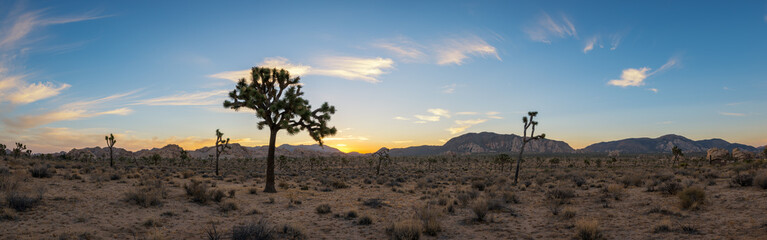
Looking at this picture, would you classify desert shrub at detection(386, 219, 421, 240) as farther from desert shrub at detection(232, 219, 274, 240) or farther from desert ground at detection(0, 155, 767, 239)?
desert shrub at detection(232, 219, 274, 240)

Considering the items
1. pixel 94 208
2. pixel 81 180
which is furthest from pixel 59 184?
pixel 94 208

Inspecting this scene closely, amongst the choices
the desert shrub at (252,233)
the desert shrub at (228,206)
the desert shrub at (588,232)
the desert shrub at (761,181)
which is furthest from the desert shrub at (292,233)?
the desert shrub at (761,181)

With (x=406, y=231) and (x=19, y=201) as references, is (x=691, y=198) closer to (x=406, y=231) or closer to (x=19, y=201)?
(x=406, y=231)

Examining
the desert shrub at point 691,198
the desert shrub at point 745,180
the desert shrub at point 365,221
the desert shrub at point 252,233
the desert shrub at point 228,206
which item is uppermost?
the desert shrub at point 745,180

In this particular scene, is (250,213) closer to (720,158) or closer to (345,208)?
(345,208)

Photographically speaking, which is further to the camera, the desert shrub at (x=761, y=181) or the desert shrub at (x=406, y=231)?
the desert shrub at (x=761, y=181)

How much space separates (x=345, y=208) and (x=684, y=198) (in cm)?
1256

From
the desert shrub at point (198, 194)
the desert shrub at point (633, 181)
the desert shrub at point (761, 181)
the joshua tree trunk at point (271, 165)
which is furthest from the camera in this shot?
the desert shrub at point (633, 181)

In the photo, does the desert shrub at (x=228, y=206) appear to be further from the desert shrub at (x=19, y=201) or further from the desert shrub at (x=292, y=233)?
the desert shrub at (x=19, y=201)

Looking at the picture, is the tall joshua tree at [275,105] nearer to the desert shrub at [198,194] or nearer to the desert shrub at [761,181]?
the desert shrub at [198,194]

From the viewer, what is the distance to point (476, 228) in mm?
10938

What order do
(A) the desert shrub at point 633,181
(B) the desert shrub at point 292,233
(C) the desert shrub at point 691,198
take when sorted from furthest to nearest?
(A) the desert shrub at point 633,181 < (C) the desert shrub at point 691,198 < (B) the desert shrub at point 292,233

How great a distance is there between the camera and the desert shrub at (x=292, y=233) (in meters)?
9.49

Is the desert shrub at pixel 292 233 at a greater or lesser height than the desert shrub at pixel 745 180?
lesser
